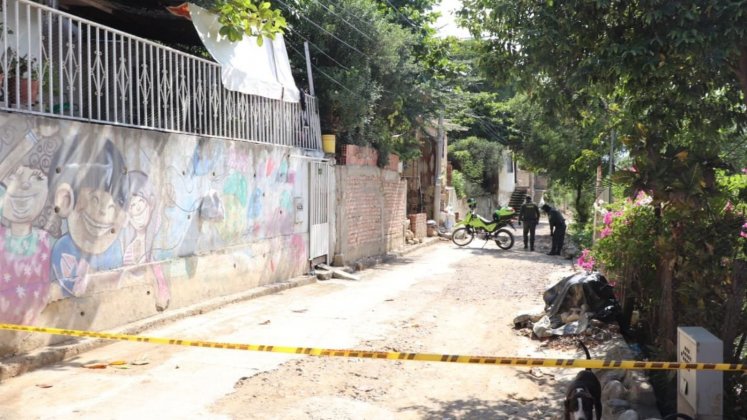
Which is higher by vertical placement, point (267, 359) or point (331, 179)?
point (331, 179)

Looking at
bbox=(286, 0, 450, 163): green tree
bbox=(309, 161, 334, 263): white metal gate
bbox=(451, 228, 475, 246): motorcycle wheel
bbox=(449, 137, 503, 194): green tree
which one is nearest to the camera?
bbox=(309, 161, 334, 263): white metal gate

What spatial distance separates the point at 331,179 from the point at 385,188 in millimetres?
3841

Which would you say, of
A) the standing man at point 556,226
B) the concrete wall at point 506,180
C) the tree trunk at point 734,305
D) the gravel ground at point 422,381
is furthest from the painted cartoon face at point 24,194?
the concrete wall at point 506,180

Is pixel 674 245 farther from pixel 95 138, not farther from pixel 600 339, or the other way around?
pixel 95 138

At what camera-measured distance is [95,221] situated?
22.8 feet

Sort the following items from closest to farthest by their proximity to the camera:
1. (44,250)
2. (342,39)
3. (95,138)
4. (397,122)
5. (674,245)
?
(674,245)
(44,250)
(95,138)
(342,39)
(397,122)

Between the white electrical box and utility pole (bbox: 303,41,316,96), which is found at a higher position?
utility pole (bbox: 303,41,316,96)

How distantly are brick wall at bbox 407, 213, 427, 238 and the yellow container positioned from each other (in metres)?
8.41

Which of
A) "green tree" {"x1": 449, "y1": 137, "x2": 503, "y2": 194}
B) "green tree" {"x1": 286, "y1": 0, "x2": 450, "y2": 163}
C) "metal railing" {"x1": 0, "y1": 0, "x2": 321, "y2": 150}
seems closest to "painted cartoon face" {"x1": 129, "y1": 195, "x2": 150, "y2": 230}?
"metal railing" {"x1": 0, "y1": 0, "x2": 321, "y2": 150}

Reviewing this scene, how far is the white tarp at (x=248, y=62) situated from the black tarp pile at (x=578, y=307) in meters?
5.51

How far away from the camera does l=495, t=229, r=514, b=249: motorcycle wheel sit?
19.7 meters

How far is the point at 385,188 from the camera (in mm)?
17625

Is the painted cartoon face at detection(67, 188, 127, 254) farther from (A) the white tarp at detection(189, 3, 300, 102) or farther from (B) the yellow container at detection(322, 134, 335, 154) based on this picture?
(B) the yellow container at detection(322, 134, 335, 154)

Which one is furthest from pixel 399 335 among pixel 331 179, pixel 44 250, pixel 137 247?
pixel 331 179
